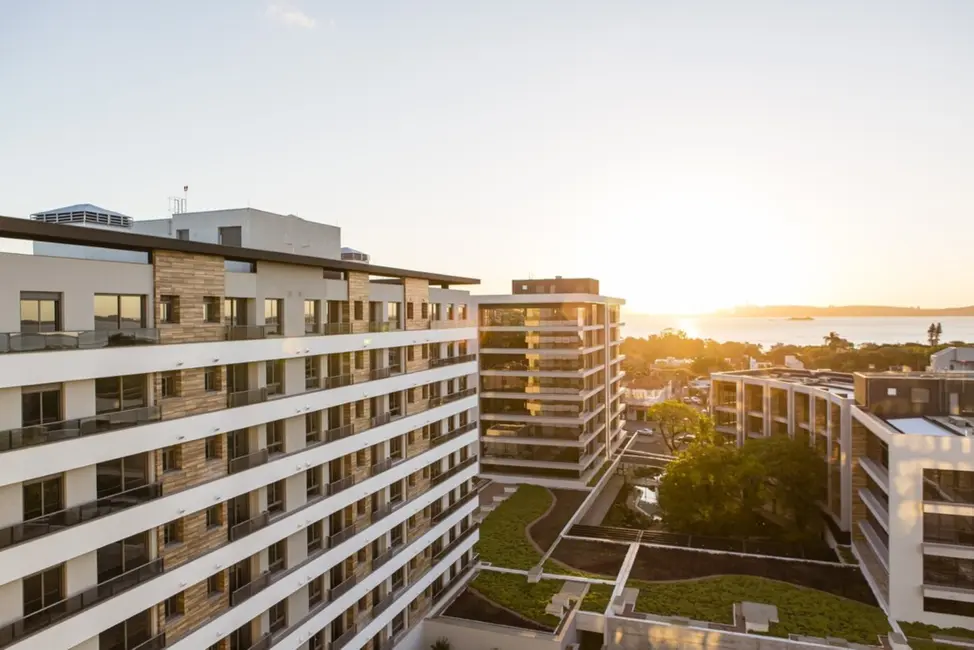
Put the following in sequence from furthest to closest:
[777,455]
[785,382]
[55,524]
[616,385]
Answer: [616,385] < [785,382] < [777,455] < [55,524]

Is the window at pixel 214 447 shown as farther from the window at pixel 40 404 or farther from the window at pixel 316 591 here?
the window at pixel 316 591

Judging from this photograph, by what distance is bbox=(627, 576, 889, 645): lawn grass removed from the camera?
34.1 metres

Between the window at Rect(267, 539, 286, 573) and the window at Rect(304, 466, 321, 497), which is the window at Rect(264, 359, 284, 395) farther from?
the window at Rect(267, 539, 286, 573)

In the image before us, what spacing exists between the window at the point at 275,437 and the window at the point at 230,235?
8.91 metres

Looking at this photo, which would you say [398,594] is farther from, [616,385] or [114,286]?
[616,385]

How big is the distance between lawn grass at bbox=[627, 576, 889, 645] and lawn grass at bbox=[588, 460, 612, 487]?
22787 millimetres

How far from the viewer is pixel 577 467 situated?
61.3 metres

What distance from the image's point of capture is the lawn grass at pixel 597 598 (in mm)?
36875

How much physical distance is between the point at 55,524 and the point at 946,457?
3942 cm

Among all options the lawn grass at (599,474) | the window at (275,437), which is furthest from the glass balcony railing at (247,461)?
the lawn grass at (599,474)

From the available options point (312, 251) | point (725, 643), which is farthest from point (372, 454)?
point (725, 643)

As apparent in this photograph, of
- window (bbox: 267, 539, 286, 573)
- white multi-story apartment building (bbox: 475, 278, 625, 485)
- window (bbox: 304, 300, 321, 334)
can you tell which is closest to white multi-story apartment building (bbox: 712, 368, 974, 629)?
white multi-story apartment building (bbox: 475, 278, 625, 485)

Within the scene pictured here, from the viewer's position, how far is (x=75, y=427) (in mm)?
18500

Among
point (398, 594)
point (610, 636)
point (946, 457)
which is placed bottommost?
point (610, 636)
